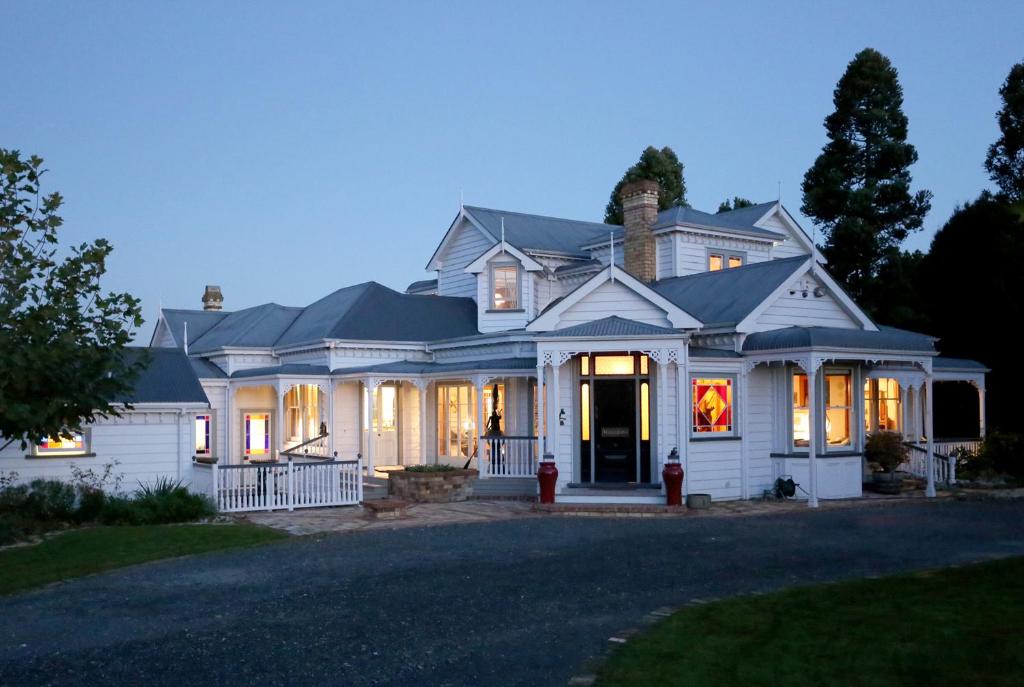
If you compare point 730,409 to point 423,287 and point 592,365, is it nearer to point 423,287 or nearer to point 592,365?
point 592,365

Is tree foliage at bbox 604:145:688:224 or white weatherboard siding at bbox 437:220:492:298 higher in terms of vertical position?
tree foliage at bbox 604:145:688:224

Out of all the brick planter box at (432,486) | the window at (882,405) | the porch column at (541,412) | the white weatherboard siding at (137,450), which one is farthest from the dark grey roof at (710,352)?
the white weatherboard siding at (137,450)

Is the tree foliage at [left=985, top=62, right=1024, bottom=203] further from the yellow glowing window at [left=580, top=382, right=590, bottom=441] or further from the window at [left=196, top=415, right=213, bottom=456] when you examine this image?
the window at [left=196, top=415, right=213, bottom=456]

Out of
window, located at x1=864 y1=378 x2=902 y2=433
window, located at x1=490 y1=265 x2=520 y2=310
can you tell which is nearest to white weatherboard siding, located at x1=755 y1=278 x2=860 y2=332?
window, located at x1=864 y1=378 x2=902 y2=433

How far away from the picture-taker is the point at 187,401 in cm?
2102

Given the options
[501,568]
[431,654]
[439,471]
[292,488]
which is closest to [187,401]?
[292,488]

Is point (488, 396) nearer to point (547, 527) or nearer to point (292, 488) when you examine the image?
point (292, 488)

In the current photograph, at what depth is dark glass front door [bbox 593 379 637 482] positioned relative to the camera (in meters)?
21.5

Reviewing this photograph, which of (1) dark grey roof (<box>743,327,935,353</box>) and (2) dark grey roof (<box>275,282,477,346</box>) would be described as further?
(2) dark grey roof (<box>275,282,477,346</box>)

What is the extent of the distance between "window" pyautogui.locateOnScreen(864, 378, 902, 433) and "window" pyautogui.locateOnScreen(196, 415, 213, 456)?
18949mm

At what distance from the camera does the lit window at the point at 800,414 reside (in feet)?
72.3

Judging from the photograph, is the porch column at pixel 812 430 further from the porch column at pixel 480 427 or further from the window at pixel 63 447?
Answer: the window at pixel 63 447

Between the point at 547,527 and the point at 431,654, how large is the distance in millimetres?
9088

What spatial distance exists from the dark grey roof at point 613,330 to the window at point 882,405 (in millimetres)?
8278
